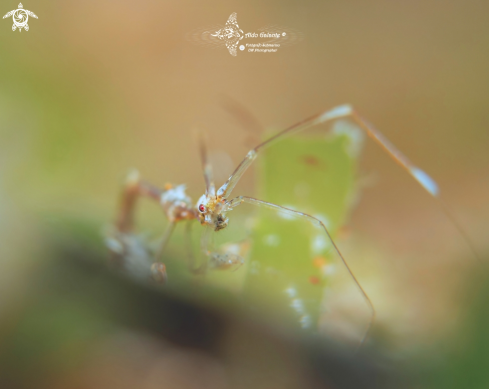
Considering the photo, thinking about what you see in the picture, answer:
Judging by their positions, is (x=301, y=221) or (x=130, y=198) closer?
(x=301, y=221)

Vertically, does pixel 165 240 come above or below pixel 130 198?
below

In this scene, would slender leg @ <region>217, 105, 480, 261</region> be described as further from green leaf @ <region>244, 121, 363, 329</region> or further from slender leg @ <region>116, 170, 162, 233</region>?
slender leg @ <region>116, 170, 162, 233</region>

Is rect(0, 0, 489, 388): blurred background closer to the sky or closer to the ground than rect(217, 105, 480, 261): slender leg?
closer to the sky

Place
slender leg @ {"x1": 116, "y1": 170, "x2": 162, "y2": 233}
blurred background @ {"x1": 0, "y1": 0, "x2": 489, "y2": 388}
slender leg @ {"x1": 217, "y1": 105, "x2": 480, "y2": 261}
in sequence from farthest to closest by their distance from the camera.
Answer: blurred background @ {"x1": 0, "y1": 0, "x2": 489, "y2": 388} < slender leg @ {"x1": 116, "y1": 170, "x2": 162, "y2": 233} < slender leg @ {"x1": 217, "y1": 105, "x2": 480, "y2": 261}

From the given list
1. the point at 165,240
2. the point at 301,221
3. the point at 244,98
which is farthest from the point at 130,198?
the point at 244,98

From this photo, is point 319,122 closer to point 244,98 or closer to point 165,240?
point 165,240

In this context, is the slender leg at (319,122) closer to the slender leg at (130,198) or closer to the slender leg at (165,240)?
the slender leg at (165,240)

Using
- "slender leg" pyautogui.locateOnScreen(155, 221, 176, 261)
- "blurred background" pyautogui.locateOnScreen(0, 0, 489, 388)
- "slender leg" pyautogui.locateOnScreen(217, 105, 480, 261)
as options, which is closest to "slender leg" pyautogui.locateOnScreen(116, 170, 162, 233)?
"blurred background" pyautogui.locateOnScreen(0, 0, 489, 388)

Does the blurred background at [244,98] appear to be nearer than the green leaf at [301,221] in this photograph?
No

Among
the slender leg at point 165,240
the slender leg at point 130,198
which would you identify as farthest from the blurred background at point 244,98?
the slender leg at point 165,240
